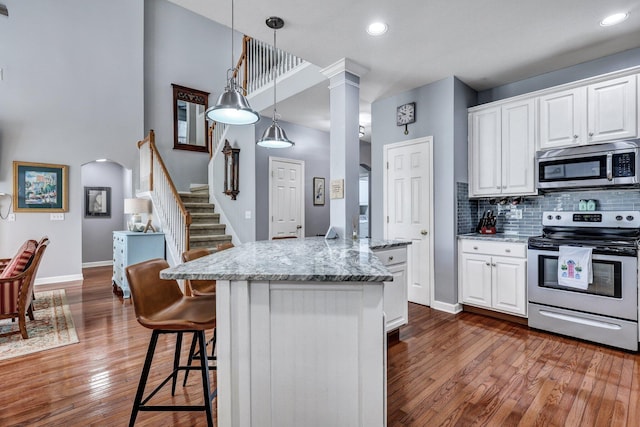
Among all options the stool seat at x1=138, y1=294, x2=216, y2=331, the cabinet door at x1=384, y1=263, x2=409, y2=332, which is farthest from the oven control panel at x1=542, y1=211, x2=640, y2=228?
the stool seat at x1=138, y1=294, x2=216, y2=331

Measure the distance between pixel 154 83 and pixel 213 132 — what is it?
162 centimetres

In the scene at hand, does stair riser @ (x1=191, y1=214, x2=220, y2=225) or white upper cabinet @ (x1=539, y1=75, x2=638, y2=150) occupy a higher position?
white upper cabinet @ (x1=539, y1=75, x2=638, y2=150)

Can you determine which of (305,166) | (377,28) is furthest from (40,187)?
(377,28)

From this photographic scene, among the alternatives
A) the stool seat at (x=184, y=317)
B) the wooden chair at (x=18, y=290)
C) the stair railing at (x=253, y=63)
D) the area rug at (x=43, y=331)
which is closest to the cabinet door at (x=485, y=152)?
Result: the stair railing at (x=253, y=63)

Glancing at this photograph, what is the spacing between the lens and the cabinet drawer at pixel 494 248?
3.39m

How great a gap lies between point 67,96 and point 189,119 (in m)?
2.16

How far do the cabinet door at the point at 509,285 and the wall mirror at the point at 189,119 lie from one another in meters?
6.35

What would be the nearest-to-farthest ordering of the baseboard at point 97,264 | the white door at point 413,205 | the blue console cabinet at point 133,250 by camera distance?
the white door at point 413,205 → the blue console cabinet at point 133,250 → the baseboard at point 97,264

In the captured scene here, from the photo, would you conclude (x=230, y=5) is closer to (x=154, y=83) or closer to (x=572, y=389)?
(x=572, y=389)

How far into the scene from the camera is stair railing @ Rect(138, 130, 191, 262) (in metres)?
4.59

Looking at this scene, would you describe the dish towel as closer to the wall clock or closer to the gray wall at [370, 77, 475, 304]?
the gray wall at [370, 77, 475, 304]

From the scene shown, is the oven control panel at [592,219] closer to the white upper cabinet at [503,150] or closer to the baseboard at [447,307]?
the white upper cabinet at [503,150]

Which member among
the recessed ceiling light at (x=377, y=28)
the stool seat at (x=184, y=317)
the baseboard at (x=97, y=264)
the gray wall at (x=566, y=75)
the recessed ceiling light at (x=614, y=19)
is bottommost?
the baseboard at (x=97, y=264)

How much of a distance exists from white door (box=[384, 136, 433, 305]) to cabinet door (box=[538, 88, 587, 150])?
3.88ft
